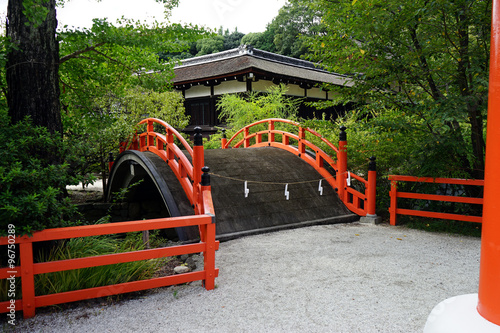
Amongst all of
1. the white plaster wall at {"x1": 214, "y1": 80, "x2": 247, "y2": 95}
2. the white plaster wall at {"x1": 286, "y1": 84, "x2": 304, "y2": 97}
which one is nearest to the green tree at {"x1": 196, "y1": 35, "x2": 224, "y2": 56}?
the white plaster wall at {"x1": 286, "y1": 84, "x2": 304, "y2": 97}

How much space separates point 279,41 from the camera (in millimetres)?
34562

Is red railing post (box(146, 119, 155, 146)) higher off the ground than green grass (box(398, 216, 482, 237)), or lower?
higher

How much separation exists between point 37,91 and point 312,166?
6.15 m

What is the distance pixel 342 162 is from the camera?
7.53 metres

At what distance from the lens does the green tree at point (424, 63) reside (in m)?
5.10

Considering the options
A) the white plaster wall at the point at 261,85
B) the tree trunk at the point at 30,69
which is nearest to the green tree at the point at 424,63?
the tree trunk at the point at 30,69

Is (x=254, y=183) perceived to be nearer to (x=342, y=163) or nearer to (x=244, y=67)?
(x=342, y=163)

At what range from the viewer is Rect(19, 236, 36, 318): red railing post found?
121 inches

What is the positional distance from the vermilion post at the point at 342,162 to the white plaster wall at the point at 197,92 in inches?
422

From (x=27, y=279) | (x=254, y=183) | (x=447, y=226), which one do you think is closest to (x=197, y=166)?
(x=254, y=183)

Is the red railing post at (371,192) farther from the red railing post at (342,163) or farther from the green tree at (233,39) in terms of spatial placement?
the green tree at (233,39)

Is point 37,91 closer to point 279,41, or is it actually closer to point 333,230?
point 333,230

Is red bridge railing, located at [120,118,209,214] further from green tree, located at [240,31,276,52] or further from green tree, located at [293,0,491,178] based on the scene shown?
green tree, located at [240,31,276,52]

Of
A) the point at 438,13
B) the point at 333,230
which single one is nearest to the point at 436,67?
the point at 438,13
